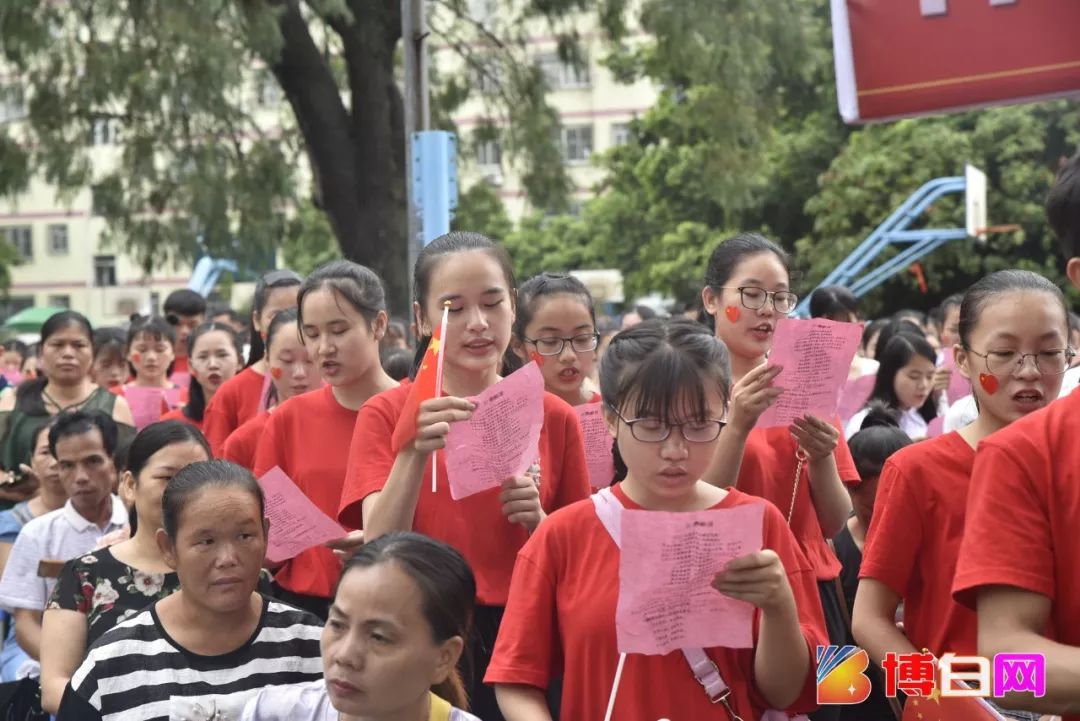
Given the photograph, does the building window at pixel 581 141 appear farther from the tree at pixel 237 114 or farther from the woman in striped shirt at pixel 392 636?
→ the woman in striped shirt at pixel 392 636

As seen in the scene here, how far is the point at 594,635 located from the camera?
2.64m

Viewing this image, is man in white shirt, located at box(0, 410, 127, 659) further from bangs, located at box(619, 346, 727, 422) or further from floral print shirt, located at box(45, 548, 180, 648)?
bangs, located at box(619, 346, 727, 422)

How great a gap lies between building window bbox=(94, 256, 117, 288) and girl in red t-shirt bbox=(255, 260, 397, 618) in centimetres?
4887

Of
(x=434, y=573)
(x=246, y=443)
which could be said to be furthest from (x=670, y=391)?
(x=246, y=443)

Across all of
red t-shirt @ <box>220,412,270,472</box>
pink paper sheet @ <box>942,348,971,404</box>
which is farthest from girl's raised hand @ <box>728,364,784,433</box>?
pink paper sheet @ <box>942,348,971,404</box>

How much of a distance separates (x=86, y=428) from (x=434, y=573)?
2.60 m

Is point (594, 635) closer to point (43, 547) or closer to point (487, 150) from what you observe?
point (43, 547)

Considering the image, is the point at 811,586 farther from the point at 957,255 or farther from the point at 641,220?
the point at 641,220

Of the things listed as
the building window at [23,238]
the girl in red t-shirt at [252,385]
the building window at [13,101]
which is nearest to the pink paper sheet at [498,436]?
the girl in red t-shirt at [252,385]

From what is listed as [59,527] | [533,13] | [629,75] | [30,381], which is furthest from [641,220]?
[59,527]

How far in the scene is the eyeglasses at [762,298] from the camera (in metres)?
3.88

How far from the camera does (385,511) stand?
3311 millimetres

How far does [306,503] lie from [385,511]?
543 mm

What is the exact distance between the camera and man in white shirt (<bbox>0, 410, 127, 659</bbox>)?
185 inches
